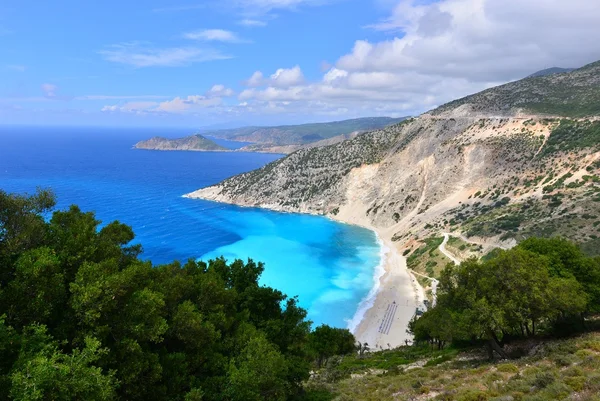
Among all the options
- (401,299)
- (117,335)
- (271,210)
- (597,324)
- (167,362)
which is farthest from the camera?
(271,210)

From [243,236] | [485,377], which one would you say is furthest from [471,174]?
[485,377]

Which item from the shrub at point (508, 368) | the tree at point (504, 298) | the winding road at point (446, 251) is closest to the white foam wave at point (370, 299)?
the winding road at point (446, 251)

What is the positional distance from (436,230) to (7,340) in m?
80.3

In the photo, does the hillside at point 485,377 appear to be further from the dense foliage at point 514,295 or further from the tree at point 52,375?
the tree at point 52,375

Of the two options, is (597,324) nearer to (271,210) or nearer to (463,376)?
(463,376)

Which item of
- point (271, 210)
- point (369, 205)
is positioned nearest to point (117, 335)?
point (369, 205)

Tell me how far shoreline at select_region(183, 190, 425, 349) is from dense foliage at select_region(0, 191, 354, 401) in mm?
31316

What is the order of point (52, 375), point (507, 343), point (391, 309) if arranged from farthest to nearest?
1. point (391, 309)
2. point (507, 343)
3. point (52, 375)

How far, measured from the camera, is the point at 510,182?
275 feet

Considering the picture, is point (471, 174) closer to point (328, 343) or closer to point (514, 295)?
point (328, 343)

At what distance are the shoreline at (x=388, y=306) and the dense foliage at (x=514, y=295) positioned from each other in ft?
70.4

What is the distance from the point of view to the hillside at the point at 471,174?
67188 mm

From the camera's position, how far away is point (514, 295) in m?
21.6

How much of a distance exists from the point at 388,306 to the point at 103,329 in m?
49.1
